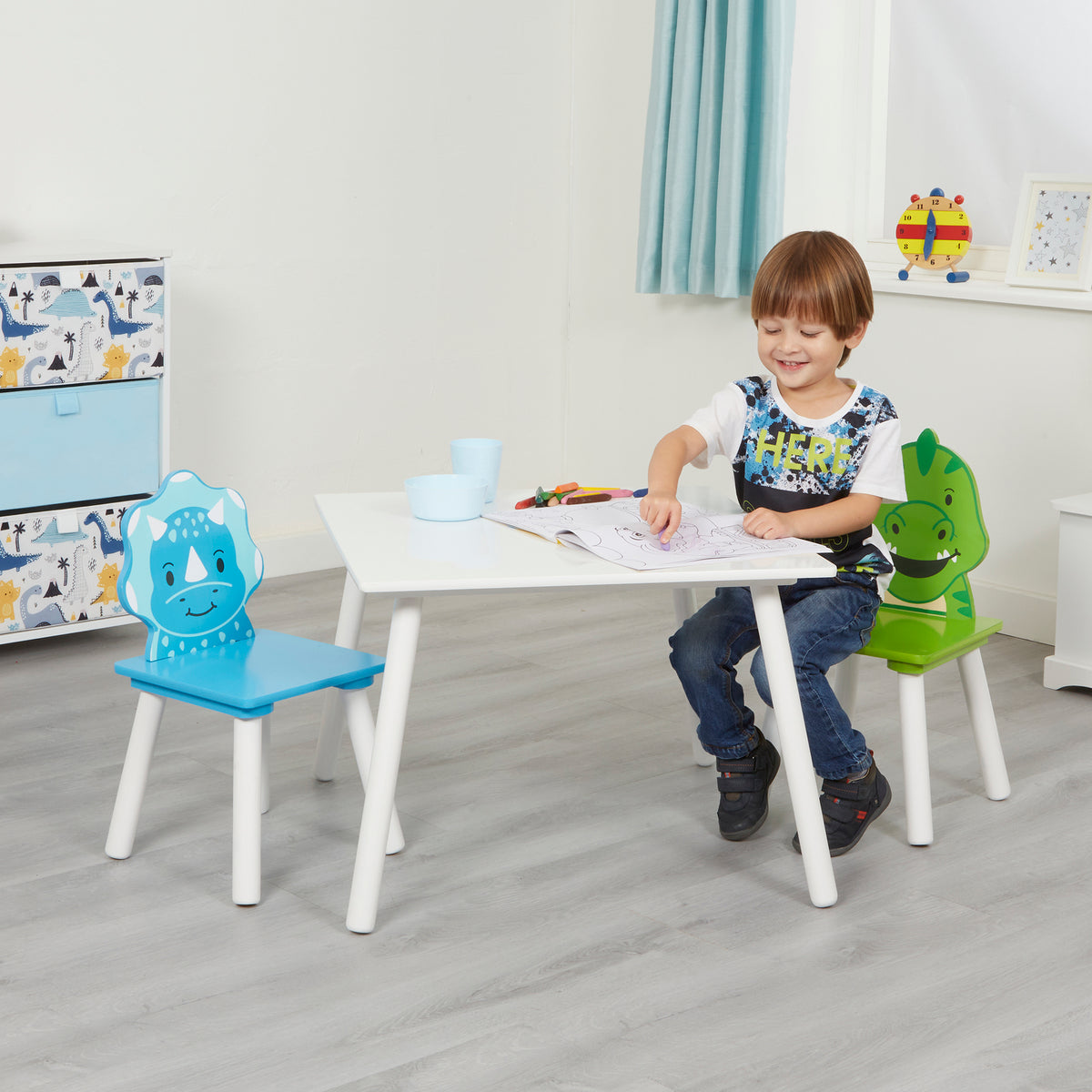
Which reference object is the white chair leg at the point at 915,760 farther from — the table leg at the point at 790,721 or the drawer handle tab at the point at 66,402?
the drawer handle tab at the point at 66,402

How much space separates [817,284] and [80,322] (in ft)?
5.35

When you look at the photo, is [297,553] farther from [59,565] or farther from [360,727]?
[360,727]

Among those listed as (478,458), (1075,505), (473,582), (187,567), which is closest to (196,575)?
(187,567)

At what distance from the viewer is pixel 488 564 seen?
5.74 ft

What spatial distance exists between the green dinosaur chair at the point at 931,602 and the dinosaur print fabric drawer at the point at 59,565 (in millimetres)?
1593

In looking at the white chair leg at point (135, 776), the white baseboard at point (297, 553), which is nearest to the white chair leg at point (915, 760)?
the white chair leg at point (135, 776)

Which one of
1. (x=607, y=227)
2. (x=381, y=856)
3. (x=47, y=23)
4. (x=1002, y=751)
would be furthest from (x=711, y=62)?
(x=381, y=856)

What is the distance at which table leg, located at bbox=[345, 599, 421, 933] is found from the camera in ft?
5.86

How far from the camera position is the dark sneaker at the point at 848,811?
213 centimetres

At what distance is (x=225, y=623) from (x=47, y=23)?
185cm

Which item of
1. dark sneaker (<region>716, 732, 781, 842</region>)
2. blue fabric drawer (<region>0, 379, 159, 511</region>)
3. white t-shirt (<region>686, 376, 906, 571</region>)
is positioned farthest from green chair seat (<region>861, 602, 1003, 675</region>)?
blue fabric drawer (<region>0, 379, 159, 511</region>)

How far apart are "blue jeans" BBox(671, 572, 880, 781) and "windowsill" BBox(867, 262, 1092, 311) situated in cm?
136

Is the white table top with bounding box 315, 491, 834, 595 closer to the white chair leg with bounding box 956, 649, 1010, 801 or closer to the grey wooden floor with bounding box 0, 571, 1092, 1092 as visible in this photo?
the grey wooden floor with bounding box 0, 571, 1092, 1092

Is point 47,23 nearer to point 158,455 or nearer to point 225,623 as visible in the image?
point 158,455
